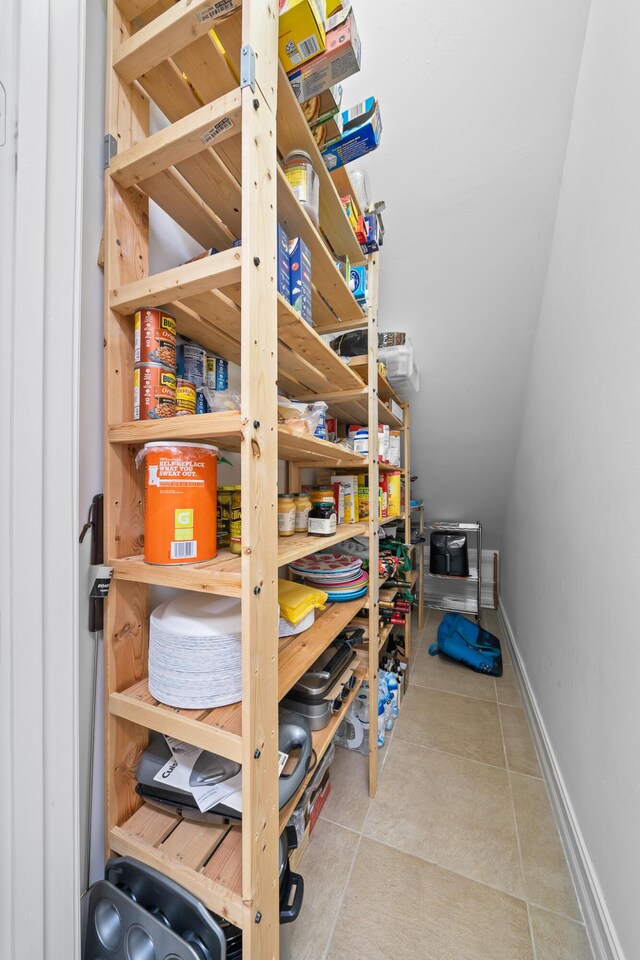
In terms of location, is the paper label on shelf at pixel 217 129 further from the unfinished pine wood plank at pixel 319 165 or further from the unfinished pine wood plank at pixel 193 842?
the unfinished pine wood plank at pixel 193 842

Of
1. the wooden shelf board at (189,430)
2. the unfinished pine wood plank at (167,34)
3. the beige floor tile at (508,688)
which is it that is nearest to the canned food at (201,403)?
the wooden shelf board at (189,430)

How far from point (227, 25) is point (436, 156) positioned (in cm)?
110

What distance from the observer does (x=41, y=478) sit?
514 mm

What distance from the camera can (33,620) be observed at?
0.50 m

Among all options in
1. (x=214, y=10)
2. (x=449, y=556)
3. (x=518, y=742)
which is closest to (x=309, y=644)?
(x=214, y=10)

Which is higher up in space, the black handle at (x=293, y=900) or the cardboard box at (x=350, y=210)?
the cardboard box at (x=350, y=210)

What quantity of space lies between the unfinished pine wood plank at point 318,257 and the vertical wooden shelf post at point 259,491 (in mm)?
133

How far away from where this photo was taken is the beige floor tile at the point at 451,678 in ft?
6.45

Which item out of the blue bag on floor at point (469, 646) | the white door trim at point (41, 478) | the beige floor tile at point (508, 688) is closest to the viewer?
the white door trim at point (41, 478)

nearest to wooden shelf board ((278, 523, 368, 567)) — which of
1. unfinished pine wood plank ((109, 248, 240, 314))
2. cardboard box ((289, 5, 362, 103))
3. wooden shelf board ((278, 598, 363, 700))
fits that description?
wooden shelf board ((278, 598, 363, 700))

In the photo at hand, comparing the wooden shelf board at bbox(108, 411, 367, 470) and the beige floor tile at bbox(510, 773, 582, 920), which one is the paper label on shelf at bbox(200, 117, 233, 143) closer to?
the wooden shelf board at bbox(108, 411, 367, 470)

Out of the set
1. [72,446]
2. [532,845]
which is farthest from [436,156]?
[532,845]

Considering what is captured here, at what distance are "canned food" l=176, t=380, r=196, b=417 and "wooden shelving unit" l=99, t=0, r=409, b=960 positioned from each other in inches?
2.3

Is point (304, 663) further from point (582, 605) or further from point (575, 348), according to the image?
point (575, 348)
